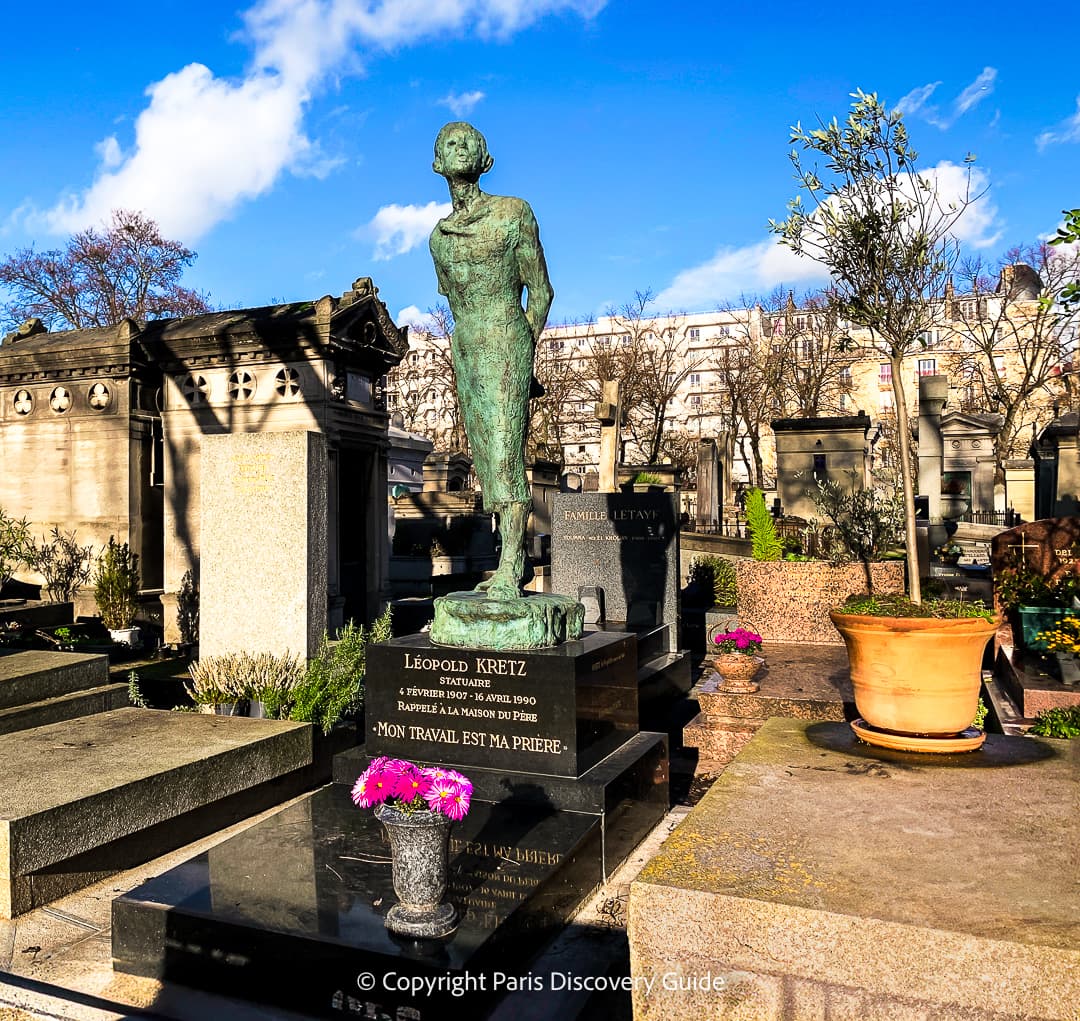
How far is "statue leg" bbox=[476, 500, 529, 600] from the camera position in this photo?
5873 millimetres

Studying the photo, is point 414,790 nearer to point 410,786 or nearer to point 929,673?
point 410,786

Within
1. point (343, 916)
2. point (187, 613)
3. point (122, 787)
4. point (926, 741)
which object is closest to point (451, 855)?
point (343, 916)

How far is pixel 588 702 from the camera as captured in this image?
5258 millimetres

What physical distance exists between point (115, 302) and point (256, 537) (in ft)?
96.6

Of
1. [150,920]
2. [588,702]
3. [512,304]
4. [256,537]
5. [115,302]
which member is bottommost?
[150,920]

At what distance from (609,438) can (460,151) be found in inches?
356

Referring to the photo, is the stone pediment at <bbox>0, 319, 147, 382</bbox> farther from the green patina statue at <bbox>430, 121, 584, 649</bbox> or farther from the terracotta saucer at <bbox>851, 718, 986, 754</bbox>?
the terracotta saucer at <bbox>851, 718, 986, 754</bbox>

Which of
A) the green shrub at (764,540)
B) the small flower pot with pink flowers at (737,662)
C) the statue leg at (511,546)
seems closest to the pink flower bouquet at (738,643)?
the small flower pot with pink flowers at (737,662)

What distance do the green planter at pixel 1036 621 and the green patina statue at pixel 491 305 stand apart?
204 inches

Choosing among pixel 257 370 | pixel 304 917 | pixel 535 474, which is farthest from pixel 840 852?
pixel 535 474

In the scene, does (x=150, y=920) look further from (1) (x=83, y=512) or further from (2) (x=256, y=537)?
(1) (x=83, y=512)

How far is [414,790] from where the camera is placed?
3.41 m

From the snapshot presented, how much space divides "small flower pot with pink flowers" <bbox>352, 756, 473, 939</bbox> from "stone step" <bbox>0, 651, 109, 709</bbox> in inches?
166

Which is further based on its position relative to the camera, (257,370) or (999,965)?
(257,370)
